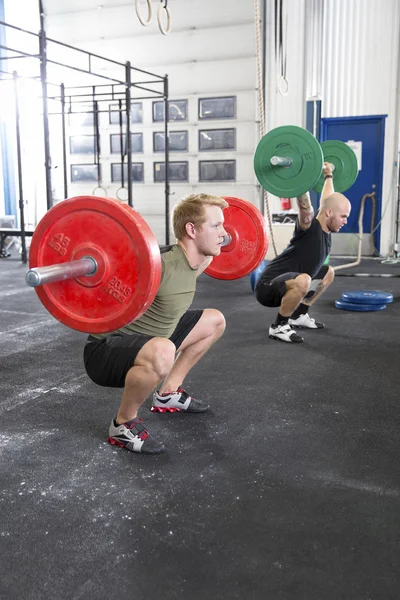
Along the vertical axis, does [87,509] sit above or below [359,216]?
below

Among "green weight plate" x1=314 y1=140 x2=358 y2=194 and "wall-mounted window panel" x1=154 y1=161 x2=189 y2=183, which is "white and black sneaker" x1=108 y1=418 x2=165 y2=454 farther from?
"wall-mounted window panel" x1=154 y1=161 x2=189 y2=183

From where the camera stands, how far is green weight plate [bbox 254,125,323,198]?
9.62 ft

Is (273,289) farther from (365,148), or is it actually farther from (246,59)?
(246,59)

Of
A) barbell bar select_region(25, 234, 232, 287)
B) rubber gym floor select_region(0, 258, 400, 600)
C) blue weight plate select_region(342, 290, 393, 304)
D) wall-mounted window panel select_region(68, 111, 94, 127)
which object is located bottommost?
rubber gym floor select_region(0, 258, 400, 600)

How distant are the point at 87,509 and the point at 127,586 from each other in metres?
0.34

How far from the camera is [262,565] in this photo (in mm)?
1231

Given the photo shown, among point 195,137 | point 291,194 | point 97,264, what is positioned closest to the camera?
point 97,264

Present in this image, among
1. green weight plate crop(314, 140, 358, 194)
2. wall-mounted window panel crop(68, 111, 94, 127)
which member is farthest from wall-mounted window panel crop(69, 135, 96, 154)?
green weight plate crop(314, 140, 358, 194)

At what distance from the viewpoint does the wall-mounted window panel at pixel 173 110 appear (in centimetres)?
786

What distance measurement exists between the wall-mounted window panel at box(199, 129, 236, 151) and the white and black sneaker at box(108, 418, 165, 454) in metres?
6.36

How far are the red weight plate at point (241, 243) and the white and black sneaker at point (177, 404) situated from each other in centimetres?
49

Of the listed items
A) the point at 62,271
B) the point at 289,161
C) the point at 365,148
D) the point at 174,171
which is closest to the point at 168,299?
the point at 62,271

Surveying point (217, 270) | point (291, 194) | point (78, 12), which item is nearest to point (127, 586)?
point (217, 270)

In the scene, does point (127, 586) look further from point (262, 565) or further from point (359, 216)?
point (359, 216)
